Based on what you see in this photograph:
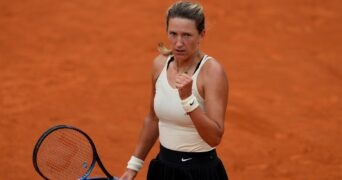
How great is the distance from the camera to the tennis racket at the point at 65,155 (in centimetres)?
377

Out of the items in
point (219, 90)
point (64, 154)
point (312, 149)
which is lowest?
point (312, 149)

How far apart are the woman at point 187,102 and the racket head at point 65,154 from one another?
1.01ft

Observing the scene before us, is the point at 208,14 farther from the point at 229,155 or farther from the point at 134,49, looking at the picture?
the point at 229,155

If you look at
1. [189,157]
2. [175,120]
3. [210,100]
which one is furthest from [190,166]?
[210,100]

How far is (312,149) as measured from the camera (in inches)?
261

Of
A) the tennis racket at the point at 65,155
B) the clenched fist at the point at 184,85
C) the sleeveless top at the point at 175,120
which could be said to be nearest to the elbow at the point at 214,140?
the sleeveless top at the point at 175,120

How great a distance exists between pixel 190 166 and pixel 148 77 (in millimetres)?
4464

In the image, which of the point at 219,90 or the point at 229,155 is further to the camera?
the point at 229,155

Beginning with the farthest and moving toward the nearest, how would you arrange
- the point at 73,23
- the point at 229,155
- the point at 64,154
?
the point at 73,23 < the point at 229,155 < the point at 64,154

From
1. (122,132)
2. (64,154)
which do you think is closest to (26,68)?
(122,132)

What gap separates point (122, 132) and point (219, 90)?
3.55m

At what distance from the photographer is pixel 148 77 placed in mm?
7988

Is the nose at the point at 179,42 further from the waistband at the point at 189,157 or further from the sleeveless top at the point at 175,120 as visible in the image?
the waistband at the point at 189,157

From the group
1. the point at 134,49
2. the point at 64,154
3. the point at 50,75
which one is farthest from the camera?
the point at 134,49
